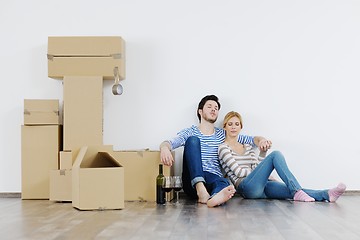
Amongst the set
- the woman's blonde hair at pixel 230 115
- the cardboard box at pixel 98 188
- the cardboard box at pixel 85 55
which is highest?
the cardboard box at pixel 85 55

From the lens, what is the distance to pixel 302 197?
15.4 ft

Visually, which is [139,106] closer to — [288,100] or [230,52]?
[230,52]

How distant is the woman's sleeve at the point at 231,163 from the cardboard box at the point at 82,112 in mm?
1047

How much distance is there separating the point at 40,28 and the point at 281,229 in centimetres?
329

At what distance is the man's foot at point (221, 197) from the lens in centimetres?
430

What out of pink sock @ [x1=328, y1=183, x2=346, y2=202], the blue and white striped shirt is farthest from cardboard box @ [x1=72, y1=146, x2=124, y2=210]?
pink sock @ [x1=328, y1=183, x2=346, y2=202]

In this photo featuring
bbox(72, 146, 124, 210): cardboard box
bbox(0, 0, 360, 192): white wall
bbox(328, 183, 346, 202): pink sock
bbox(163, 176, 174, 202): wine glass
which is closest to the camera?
bbox(72, 146, 124, 210): cardboard box

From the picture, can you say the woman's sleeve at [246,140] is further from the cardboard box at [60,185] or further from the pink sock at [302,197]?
the cardboard box at [60,185]

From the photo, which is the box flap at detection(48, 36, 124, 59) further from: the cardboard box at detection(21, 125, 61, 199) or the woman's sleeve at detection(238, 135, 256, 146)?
the woman's sleeve at detection(238, 135, 256, 146)

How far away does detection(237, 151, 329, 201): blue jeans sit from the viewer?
4746mm

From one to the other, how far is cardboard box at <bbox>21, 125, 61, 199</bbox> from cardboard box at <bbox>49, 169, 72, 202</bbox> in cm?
28

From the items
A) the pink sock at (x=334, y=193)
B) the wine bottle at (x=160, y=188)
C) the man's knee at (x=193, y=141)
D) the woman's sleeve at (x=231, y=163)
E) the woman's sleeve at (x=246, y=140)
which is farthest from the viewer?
the woman's sleeve at (x=246, y=140)

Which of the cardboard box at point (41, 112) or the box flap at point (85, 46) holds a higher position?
the box flap at point (85, 46)

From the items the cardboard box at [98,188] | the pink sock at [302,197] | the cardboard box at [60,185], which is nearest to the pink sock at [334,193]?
the pink sock at [302,197]
